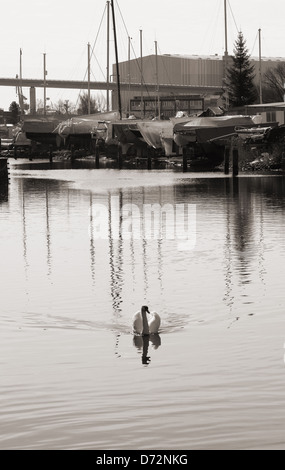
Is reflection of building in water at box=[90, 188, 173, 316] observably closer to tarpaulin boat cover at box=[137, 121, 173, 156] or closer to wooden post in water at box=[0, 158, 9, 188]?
wooden post in water at box=[0, 158, 9, 188]

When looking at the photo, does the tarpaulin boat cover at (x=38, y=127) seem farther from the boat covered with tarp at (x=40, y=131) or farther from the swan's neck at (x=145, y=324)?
the swan's neck at (x=145, y=324)

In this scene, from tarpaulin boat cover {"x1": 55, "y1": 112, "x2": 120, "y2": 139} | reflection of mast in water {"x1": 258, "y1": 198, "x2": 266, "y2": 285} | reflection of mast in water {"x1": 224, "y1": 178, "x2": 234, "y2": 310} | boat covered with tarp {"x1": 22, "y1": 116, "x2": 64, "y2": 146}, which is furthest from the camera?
boat covered with tarp {"x1": 22, "y1": 116, "x2": 64, "y2": 146}

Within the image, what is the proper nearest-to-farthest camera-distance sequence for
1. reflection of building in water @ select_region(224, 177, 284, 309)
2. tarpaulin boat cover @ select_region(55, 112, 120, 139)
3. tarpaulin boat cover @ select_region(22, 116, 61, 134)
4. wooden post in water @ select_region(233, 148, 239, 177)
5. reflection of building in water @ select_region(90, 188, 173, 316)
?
reflection of building in water @ select_region(90, 188, 173, 316), reflection of building in water @ select_region(224, 177, 284, 309), wooden post in water @ select_region(233, 148, 239, 177), tarpaulin boat cover @ select_region(55, 112, 120, 139), tarpaulin boat cover @ select_region(22, 116, 61, 134)

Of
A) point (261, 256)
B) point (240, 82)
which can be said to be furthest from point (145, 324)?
point (240, 82)

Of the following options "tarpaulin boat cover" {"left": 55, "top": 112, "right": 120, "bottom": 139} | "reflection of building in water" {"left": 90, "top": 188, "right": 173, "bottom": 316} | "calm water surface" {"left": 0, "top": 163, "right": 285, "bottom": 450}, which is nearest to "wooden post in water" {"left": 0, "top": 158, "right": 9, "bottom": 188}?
"reflection of building in water" {"left": 90, "top": 188, "right": 173, "bottom": 316}

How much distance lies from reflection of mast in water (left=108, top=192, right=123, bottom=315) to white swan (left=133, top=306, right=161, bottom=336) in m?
1.96

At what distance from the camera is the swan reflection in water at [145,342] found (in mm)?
15380

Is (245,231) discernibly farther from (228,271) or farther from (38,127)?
(38,127)

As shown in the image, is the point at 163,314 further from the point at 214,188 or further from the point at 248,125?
the point at 248,125

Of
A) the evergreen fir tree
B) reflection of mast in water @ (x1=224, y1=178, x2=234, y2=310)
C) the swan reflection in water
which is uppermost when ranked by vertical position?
the evergreen fir tree

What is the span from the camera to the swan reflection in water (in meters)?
15.4

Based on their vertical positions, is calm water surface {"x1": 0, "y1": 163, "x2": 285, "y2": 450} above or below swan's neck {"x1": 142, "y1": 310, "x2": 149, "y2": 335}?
below

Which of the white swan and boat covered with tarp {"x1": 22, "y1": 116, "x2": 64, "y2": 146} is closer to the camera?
the white swan
